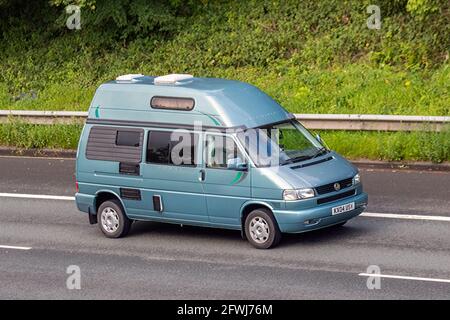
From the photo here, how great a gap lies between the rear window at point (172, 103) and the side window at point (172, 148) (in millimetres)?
389

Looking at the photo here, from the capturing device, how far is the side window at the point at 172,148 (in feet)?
56.3

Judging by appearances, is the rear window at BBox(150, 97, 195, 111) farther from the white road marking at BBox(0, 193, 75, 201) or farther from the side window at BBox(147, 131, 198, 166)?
the white road marking at BBox(0, 193, 75, 201)

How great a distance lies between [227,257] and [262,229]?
0.67 m

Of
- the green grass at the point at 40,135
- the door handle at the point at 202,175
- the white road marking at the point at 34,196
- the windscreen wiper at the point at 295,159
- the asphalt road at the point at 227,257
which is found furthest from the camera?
the green grass at the point at 40,135

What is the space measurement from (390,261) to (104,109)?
5.27 m

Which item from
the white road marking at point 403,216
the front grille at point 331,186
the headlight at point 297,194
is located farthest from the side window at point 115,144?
the white road marking at point 403,216

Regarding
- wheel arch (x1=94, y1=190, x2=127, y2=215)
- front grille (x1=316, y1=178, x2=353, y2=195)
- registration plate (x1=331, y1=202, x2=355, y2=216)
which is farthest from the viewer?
wheel arch (x1=94, y1=190, x2=127, y2=215)

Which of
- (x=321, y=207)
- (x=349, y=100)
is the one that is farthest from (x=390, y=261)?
(x=349, y=100)

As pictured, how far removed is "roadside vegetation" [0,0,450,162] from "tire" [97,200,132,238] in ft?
20.9

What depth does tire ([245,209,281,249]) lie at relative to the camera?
1650 centimetres

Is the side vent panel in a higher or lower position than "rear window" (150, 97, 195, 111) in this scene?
lower

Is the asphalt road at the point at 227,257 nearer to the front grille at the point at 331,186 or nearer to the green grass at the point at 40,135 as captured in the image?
the front grille at the point at 331,186

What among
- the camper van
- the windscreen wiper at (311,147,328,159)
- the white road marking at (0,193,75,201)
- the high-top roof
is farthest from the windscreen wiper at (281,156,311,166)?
the white road marking at (0,193,75,201)

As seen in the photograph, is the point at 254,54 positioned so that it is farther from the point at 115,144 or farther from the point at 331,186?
the point at 331,186
